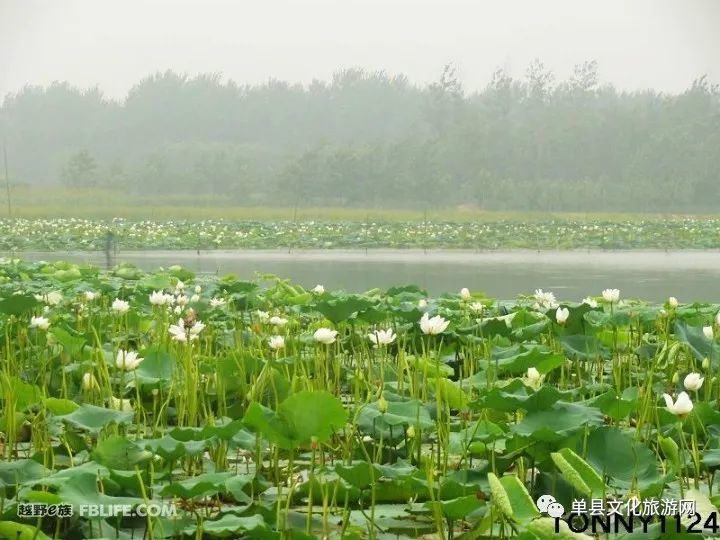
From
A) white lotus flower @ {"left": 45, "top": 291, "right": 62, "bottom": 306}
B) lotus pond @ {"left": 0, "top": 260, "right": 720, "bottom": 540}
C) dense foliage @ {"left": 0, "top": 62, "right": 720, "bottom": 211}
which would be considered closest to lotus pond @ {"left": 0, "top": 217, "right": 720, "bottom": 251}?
dense foliage @ {"left": 0, "top": 62, "right": 720, "bottom": 211}

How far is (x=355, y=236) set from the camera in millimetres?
10703

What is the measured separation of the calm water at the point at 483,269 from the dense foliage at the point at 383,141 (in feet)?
29.7

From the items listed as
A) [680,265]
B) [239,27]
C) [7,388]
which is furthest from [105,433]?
[239,27]

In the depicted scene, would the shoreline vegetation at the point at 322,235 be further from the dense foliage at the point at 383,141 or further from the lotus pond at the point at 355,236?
the dense foliage at the point at 383,141

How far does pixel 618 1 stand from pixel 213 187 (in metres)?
50.2

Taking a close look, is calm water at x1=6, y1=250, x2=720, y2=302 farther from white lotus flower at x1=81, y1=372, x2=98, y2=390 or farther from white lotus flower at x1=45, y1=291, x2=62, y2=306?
white lotus flower at x1=81, y1=372, x2=98, y2=390

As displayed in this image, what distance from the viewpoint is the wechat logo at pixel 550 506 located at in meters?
1.03

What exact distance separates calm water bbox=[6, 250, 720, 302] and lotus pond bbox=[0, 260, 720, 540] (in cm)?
275

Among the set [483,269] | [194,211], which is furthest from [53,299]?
[194,211]

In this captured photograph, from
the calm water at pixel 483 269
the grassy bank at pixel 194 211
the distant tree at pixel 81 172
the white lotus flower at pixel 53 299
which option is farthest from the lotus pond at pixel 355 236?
the distant tree at pixel 81 172

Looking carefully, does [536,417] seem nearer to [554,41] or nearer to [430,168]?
[430,168]

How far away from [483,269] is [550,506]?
5.77 metres

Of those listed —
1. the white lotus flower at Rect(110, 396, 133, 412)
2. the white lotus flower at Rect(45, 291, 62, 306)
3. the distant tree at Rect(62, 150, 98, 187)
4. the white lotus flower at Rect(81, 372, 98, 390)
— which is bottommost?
the white lotus flower at Rect(110, 396, 133, 412)

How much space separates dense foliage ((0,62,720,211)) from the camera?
1861 cm
